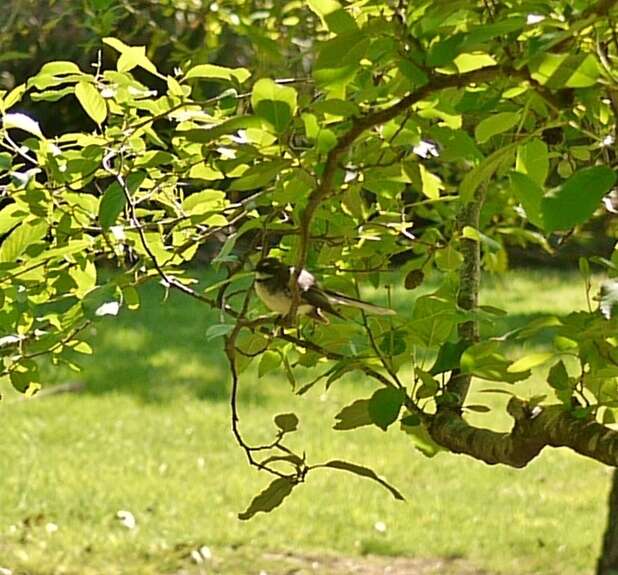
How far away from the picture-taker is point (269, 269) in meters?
1.34

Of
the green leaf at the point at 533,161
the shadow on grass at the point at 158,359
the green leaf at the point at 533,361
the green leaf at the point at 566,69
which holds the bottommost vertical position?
the shadow on grass at the point at 158,359

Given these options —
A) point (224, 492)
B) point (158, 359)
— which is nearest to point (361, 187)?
point (224, 492)

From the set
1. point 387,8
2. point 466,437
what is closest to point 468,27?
point 387,8

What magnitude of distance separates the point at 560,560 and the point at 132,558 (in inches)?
59.8

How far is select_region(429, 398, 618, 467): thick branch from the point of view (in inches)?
47.5

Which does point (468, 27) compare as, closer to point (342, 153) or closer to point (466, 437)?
point (342, 153)

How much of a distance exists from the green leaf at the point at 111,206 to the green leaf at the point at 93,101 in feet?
0.43

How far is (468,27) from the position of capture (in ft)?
3.39

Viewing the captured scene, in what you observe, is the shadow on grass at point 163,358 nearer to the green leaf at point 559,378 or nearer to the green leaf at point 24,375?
the green leaf at point 24,375

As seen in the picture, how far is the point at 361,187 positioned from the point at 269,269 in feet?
0.54

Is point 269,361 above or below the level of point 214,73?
below

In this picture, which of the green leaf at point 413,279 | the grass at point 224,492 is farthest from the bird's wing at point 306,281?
the grass at point 224,492

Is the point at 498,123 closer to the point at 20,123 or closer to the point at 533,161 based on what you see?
the point at 533,161

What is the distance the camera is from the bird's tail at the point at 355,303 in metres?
1.31
